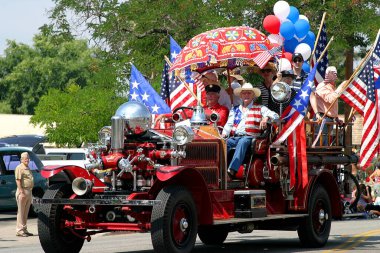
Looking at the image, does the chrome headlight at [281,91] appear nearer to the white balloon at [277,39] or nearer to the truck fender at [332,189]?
the truck fender at [332,189]

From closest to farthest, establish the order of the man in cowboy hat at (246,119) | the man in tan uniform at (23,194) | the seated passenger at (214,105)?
1. the man in cowboy hat at (246,119)
2. the seated passenger at (214,105)
3. the man in tan uniform at (23,194)

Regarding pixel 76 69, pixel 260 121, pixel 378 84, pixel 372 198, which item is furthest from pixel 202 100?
pixel 76 69

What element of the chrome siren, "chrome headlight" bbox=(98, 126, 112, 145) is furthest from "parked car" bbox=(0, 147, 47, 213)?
the chrome siren

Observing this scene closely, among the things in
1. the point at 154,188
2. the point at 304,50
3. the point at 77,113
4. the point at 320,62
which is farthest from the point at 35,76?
the point at 154,188

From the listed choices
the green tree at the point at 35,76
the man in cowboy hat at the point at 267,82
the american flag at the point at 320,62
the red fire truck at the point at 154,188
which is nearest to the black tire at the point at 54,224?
the red fire truck at the point at 154,188

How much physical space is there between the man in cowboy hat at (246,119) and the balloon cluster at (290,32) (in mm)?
2439

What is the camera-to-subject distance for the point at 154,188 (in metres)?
12.6

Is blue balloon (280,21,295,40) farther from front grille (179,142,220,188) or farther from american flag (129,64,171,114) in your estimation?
front grille (179,142,220,188)

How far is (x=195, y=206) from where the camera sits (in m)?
12.7

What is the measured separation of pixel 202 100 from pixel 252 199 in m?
3.03

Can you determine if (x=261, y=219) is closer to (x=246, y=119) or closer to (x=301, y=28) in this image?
(x=246, y=119)

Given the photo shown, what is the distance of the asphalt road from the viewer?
15.2 metres

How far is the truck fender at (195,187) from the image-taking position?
41.1 ft

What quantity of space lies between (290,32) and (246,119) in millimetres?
3695
